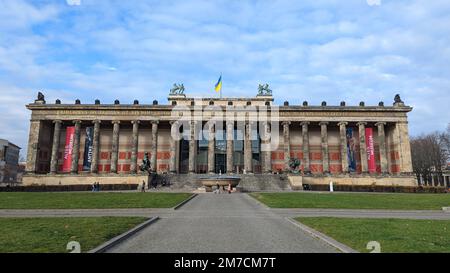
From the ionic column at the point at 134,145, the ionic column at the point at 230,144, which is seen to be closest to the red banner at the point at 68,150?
the ionic column at the point at 134,145

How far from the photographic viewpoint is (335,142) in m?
74.8

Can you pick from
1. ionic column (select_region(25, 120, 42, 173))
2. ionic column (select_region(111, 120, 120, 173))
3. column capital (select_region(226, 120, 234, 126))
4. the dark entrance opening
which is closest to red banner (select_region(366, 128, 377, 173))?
column capital (select_region(226, 120, 234, 126))

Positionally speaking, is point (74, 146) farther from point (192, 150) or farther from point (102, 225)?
point (102, 225)

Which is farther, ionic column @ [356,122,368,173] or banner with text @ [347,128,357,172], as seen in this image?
ionic column @ [356,122,368,173]

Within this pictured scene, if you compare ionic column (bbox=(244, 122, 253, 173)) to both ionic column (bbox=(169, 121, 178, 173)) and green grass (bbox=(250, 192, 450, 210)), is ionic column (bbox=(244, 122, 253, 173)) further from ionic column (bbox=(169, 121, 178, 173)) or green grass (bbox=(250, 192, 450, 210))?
green grass (bbox=(250, 192, 450, 210))

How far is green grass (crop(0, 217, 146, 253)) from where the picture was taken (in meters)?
9.07

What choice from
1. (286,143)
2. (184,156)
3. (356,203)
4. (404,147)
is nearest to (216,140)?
(184,156)

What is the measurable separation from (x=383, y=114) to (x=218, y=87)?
37811 millimetres

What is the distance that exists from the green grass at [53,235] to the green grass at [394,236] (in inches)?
328

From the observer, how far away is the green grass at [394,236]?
932 cm

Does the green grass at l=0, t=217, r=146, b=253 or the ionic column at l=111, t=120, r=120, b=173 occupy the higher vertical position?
the ionic column at l=111, t=120, r=120, b=173

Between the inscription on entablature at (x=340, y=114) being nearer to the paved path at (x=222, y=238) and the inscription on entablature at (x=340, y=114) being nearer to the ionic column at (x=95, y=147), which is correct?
the ionic column at (x=95, y=147)

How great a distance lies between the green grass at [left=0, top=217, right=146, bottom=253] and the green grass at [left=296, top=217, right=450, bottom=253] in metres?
8.34

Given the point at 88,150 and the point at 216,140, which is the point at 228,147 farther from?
the point at 88,150
